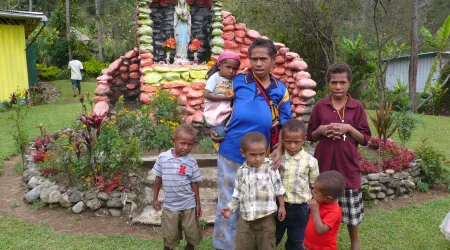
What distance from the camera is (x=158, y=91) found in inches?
244

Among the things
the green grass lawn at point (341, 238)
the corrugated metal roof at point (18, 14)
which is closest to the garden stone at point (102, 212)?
the green grass lawn at point (341, 238)

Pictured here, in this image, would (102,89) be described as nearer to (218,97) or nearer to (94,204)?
(94,204)

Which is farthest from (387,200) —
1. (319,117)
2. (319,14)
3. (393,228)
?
(319,14)

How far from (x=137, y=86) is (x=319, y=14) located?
561 centimetres

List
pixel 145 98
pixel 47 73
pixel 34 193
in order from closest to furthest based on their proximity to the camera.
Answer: pixel 34 193
pixel 145 98
pixel 47 73

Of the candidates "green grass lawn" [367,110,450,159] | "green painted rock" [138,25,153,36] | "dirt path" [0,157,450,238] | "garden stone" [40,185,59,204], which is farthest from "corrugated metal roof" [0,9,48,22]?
"green grass lawn" [367,110,450,159]

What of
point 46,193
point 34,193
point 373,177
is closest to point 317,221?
point 373,177

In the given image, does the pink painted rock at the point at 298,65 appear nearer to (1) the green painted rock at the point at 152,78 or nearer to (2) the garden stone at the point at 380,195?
(1) the green painted rock at the point at 152,78

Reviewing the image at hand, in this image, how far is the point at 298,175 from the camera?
9.29 feet

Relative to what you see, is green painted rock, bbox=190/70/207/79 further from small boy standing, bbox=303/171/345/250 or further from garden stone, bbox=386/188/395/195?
small boy standing, bbox=303/171/345/250

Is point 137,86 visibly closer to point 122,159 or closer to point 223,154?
point 122,159

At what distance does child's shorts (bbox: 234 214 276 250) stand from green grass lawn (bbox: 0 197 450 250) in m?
0.91

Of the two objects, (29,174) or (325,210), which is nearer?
(325,210)

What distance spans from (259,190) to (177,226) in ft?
2.72
